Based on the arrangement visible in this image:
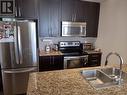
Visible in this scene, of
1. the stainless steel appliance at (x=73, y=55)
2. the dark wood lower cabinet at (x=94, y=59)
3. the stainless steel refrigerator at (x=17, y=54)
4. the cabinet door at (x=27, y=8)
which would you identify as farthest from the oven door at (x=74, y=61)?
the cabinet door at (x=27, y=8)

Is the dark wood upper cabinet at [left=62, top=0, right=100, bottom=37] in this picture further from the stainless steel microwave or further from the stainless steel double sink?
the stainless steel double sink

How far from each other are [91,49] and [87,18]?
959 mm

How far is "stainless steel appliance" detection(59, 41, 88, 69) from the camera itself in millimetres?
3324

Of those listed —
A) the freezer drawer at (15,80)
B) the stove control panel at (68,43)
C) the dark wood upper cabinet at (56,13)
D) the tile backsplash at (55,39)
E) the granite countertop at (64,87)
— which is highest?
the dark wood upper cabinet at (56,13)

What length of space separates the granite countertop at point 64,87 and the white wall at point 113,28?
166 cm

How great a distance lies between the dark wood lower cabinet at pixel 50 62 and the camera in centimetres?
311

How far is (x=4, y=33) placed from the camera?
2.60 metres

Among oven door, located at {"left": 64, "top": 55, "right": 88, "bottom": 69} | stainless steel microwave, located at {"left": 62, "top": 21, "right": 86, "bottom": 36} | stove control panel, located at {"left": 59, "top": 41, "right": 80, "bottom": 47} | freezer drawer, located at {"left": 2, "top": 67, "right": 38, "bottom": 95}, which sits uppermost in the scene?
stainless steel microwave, located at {"left": 62, "top": 21, "right": 86, "bottom": 36}

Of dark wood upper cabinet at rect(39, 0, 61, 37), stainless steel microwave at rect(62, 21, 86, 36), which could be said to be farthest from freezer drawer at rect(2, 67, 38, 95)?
stainless steel microwave at rect(62, 21, 86, 36)

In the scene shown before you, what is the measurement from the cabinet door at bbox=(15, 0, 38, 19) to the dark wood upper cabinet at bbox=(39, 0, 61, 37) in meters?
0.16

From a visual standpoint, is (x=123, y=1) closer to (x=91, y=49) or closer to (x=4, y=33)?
(x=91, y=49)

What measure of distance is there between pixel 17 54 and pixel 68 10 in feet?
5.69

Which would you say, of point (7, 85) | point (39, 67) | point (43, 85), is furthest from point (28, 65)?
point (43, 85)

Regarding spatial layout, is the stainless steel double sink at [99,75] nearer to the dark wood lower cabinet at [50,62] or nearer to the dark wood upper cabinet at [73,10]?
the dark wood lower cabinet at [50,62]
